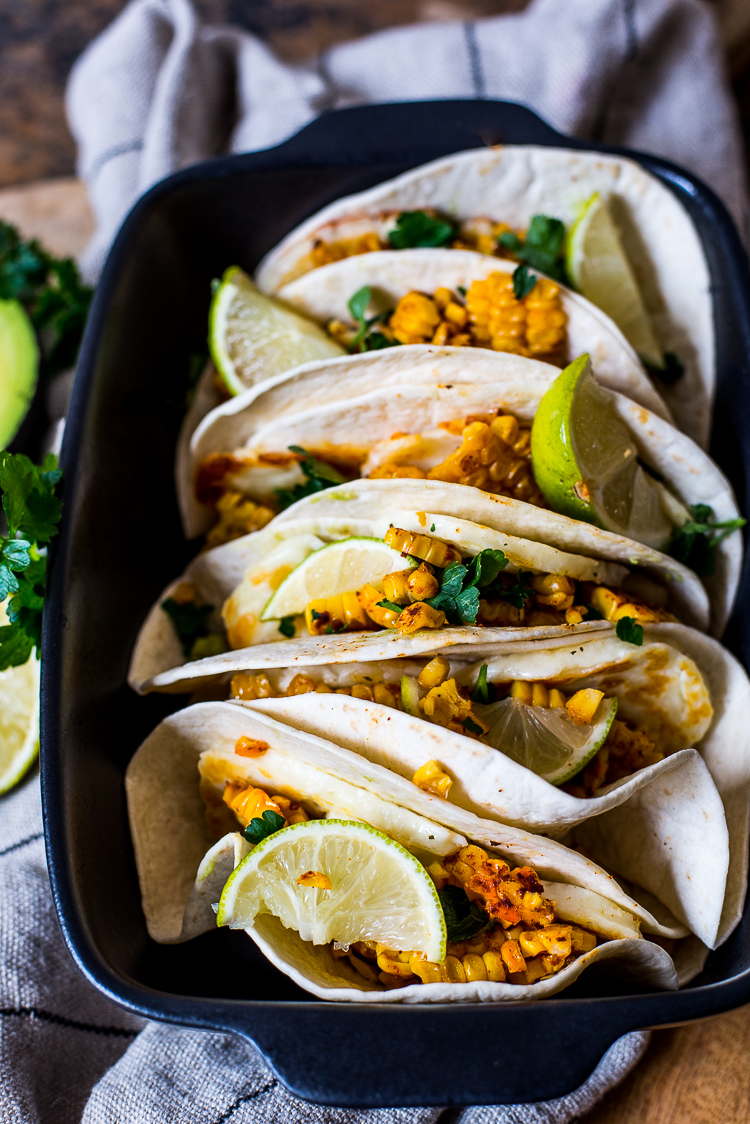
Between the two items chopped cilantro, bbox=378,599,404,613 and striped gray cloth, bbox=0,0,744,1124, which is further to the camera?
striped gray cloth, bbox=0,0,744,1124

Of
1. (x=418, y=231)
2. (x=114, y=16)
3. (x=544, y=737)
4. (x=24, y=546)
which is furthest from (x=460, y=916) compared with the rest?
(x=114, y=16)

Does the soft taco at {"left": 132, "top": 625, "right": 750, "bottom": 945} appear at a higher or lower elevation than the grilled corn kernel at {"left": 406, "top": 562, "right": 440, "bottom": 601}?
lower

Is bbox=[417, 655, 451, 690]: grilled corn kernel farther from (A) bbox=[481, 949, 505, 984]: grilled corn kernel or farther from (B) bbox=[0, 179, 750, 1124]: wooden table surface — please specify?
(B) bbox=[0, 179, 750, 1124]: wooden table surface

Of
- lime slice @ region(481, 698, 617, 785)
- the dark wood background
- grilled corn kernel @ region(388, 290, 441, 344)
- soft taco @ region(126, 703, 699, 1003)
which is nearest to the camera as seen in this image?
soft taco @ region(126, 703, 699, 1003)

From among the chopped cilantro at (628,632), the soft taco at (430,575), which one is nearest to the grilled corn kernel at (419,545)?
the soft taco at (430,575)

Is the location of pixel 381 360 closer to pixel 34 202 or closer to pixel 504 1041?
pixel 504 1041

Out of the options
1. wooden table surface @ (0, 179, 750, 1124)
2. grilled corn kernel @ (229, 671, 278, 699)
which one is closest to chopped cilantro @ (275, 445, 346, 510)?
grilled corn kernel @ (229, 671, 278, 699)

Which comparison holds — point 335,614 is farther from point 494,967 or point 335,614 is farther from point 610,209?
point 610,209
